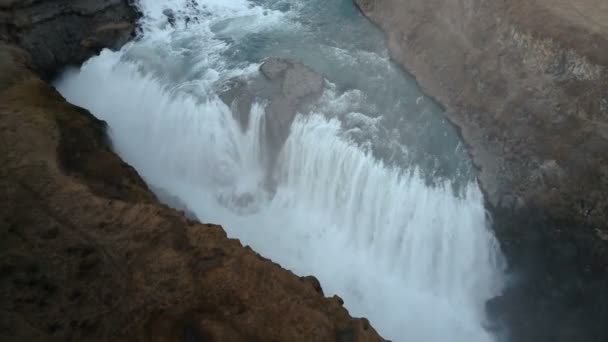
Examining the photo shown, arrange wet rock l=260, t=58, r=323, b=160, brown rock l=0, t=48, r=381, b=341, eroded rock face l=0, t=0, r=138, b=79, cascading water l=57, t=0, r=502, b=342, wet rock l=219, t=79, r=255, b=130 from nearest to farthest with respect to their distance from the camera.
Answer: brown rock l=0, t=48, r=381, b=341 → cascading water l=57, t=0, r=502, b=342 → wet rock l=260, t=58, r=323, b=160 → wet rock l=219, t=79, r=255, b=130 → eroded rock face l=0, t=0, r=138, b=79

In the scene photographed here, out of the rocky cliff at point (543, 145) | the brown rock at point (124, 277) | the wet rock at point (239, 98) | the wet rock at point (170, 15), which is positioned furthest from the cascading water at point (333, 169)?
the brown rock at point (124, 277)

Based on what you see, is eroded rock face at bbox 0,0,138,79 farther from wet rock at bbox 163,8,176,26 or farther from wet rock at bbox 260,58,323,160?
wet rock at bbox 260,58,323,160

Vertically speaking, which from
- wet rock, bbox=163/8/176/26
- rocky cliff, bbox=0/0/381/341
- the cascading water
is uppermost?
rocky cliff, bbox=0/0/381/341

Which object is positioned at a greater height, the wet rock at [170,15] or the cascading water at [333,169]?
the wet rock at [170,15]

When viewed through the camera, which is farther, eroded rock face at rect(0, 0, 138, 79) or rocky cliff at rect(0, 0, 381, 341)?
eroded rock face at rect(0, 0, 138, 79)

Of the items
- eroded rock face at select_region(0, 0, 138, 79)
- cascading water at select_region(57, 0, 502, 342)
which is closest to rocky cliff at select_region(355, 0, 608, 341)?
cascading water at select_region(57, 0, 502, 342)

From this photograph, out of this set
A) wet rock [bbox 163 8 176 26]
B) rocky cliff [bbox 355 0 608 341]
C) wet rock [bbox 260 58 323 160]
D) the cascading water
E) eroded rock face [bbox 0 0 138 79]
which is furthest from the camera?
wet rock [bbox 163 8 176 26]

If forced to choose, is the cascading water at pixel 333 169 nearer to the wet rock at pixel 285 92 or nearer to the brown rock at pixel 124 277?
the wet rock at pixel 285 92

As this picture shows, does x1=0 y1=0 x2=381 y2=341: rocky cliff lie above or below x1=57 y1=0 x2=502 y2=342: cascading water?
above

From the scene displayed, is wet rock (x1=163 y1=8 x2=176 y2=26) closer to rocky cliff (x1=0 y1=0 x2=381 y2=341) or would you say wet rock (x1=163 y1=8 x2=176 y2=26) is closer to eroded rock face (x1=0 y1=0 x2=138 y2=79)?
eroded rock face (x1=0 y1=0 x2=138 y2=79)
